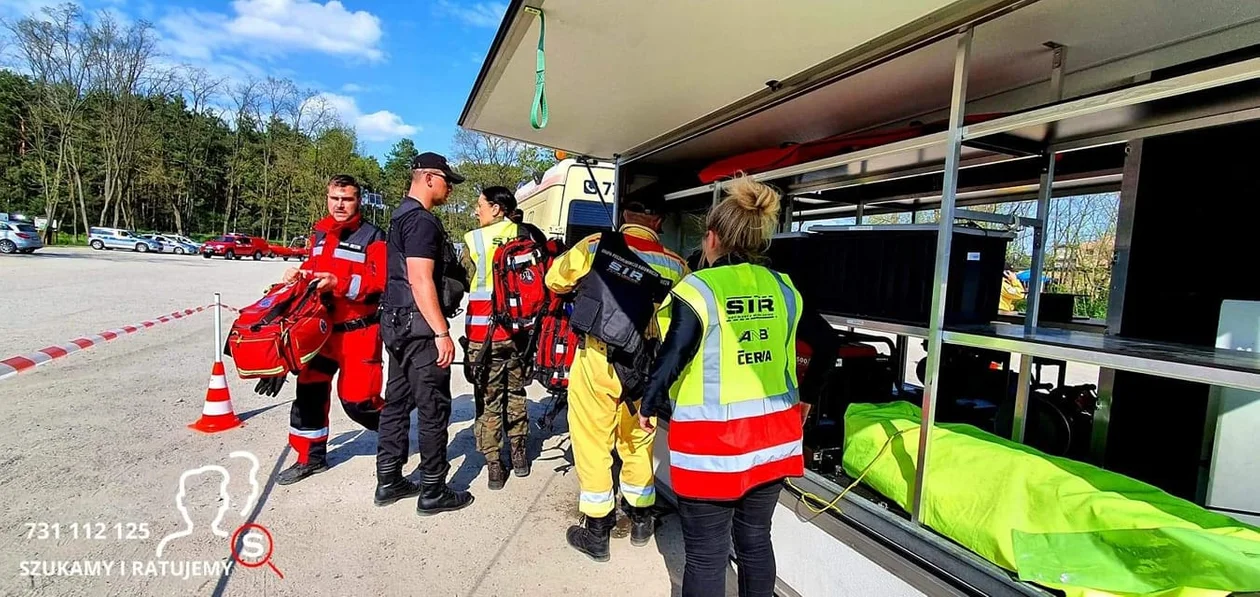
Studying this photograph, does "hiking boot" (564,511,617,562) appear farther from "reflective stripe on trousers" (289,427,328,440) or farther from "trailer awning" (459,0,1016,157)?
"trailer awning" (459,0,1016,157)

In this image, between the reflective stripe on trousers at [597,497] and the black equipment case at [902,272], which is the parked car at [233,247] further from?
the black equipment case at [902,272]

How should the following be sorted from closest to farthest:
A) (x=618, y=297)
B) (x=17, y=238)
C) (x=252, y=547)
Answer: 1. (x=618, y=297)
2. (x=252, y=547)
3. (x=17, y=238)

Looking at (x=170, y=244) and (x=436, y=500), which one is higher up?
(x=170, y=244)

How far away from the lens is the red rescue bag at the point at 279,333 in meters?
2.95

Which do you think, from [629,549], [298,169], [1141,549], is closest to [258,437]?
[629,549]

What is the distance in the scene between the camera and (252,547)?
2682mm

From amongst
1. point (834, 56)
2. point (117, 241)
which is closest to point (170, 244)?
point (117, 241)

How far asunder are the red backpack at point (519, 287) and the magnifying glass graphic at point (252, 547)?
1588 millimetres

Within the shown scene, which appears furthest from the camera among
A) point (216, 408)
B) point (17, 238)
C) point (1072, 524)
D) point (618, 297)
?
point (17, 238)

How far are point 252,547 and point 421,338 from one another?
4.07 feet

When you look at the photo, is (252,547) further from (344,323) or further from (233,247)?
(233,247)

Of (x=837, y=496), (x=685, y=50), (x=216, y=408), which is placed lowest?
(x=216, y=408)

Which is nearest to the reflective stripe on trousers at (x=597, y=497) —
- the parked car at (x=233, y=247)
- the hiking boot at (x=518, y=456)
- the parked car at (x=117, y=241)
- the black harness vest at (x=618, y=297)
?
the black harness vest at (x=618, y=297)

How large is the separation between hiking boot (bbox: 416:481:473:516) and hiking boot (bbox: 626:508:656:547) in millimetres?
1013
